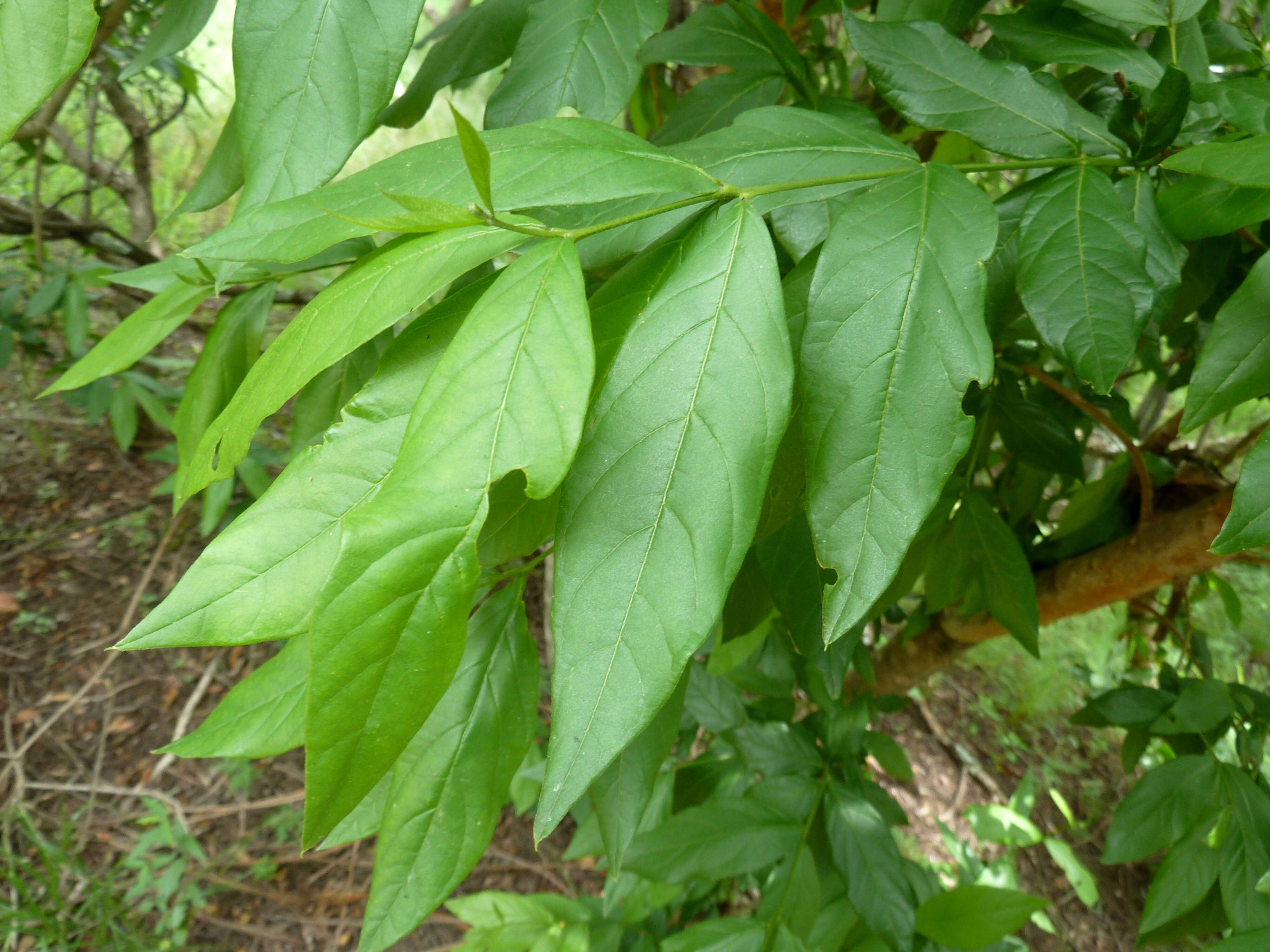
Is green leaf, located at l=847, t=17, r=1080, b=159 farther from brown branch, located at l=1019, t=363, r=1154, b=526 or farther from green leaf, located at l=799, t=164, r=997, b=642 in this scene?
brown branch, located at l=1019, t=363, r=1154, b=526

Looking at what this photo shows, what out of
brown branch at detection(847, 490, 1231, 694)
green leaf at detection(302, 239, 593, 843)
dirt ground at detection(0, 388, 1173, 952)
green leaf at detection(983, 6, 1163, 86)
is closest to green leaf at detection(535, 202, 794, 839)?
green leaf at detection(302, 239, 593, 843)

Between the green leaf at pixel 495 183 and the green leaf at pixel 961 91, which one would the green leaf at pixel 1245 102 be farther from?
the green leaf at pixel 495 183

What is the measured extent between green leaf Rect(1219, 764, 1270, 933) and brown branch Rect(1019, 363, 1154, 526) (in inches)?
11.4

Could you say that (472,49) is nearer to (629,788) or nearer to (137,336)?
(137,336)

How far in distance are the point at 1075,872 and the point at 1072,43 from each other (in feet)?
6.11

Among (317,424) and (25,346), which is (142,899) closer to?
(25,346)

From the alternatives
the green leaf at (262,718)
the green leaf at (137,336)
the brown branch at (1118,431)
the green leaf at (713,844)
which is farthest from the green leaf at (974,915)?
the green leaf at (137,336)

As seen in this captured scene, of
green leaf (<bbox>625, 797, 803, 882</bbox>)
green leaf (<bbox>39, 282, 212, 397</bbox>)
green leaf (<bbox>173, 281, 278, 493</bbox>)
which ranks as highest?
green leaf (<bbox>39, 282, 212, 397</bbox>)

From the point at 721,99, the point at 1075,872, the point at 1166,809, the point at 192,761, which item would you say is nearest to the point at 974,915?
the point at 1166,809

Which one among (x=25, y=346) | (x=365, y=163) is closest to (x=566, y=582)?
(x=25, y=346)

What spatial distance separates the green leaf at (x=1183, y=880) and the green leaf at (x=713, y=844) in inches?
14.4

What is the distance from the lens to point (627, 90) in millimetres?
613

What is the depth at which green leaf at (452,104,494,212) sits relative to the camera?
11.9 inches

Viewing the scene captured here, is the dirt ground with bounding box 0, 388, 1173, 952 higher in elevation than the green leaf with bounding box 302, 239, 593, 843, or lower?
lower
